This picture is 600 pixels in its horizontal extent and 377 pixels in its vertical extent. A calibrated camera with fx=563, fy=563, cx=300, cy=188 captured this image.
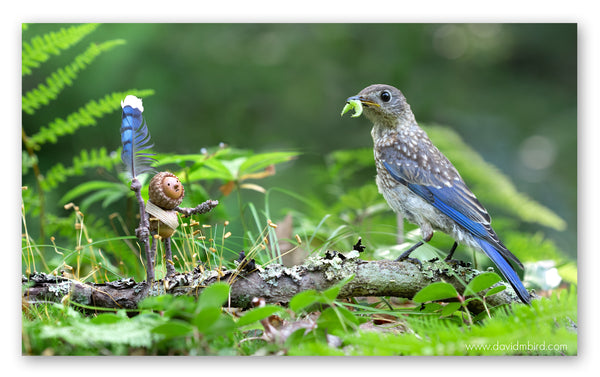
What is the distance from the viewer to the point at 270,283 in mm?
2475

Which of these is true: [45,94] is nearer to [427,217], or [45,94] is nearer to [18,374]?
[18,374]

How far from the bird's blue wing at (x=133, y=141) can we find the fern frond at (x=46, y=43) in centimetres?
116

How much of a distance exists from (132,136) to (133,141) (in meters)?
0.02

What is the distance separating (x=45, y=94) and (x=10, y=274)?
1.15m

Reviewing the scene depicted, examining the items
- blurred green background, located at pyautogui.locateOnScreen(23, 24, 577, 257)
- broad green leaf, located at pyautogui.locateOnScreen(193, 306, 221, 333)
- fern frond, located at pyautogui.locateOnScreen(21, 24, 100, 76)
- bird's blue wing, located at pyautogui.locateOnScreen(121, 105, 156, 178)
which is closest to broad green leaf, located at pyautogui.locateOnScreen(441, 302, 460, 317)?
broad green leaf, located at pyautogui.locateOnScreen(193, 306, 221, 333)

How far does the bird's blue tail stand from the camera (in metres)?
2.52

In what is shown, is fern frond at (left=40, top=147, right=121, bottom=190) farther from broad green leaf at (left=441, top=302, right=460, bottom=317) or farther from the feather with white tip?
broad green leaf at (left=441, top=302, right=460, bottom=317)

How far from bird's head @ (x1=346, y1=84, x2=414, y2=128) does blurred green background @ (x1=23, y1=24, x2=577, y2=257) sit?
5.67 feet

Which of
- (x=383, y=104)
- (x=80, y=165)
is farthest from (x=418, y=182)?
(x=80, y=165)

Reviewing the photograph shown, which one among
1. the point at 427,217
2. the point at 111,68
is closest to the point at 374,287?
the point at 427,217

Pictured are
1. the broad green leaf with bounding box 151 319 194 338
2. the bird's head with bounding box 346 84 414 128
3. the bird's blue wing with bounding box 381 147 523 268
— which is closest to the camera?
the broad green leaf with bounding box 151 319 194 338

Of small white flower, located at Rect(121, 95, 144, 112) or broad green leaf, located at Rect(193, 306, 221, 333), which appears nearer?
broad green leaf, located at Rect(193, 306, 221, 333)

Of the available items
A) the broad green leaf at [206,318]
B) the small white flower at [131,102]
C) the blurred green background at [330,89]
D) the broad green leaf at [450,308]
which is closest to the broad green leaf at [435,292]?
the broad green leaf at [450,308]

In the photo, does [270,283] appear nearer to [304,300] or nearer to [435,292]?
[304,300]
